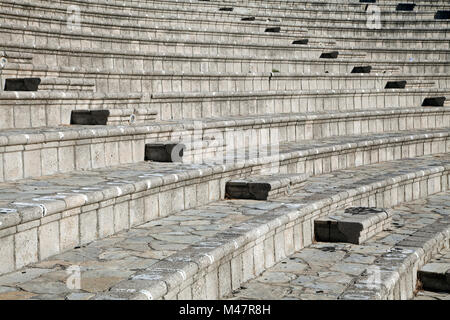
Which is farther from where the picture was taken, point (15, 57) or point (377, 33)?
point (377, 33)

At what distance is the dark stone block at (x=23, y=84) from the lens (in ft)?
30.7

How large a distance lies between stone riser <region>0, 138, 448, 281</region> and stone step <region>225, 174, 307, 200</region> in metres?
0.14

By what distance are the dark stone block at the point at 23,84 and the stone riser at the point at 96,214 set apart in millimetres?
2836

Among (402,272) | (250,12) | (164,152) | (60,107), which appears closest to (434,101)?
(250,12)

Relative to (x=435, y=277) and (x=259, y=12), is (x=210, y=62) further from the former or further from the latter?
(x=435, y=277)

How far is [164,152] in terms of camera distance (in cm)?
914

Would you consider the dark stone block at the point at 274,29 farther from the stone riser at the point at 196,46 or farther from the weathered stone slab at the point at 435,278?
the weathered stone slab at the point at 435,278

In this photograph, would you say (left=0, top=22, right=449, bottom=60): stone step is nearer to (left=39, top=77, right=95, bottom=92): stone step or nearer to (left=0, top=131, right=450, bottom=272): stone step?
(left=39, top=77, right=95, bottom=92): stone step

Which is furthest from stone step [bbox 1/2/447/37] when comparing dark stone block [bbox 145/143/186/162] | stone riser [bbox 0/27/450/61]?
dark stone block [bbox 145/143/186/162]

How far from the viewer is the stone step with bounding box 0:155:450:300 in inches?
192

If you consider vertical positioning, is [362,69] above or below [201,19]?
below

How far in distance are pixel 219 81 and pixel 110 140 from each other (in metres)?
5.23

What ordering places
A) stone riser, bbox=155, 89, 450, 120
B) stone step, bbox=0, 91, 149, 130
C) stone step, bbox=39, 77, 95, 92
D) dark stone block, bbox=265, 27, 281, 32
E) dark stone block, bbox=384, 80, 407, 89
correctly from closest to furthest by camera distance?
1. stone step, bbox=0, 91, 149, 130
2. stone step, bbox=39, 77, 95, 92
3. stone riser, bbox=155, 89, 450, 120
4. dark stone block, bbox=384, 80, 407, 89
5. dark stone block, bbox=265, 27, 281, 32
